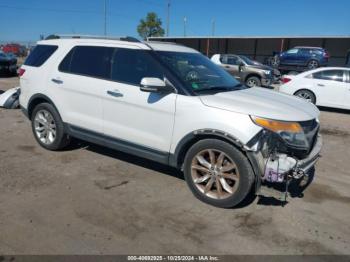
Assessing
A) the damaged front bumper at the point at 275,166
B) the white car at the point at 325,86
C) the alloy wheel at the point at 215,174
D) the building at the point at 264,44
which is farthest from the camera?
the building at the point at 264,44

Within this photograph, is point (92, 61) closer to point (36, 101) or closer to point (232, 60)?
point (36, 101)

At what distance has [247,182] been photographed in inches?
140

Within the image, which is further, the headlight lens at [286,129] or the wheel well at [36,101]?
the wheel well at [36,101]

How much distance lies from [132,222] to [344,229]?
7.29ft

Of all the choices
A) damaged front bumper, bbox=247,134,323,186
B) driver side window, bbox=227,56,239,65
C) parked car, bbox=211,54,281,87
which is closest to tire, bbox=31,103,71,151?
damaged front bumper, bbox=247,134,323,186

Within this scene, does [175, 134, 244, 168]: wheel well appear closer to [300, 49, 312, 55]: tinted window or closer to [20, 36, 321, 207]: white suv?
[20, 36, 321, 207]: white suv

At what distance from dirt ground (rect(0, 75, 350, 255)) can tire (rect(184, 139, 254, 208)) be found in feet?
0.46

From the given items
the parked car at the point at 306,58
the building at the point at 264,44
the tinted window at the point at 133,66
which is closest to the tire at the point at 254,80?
the parked car at the point at 306,58

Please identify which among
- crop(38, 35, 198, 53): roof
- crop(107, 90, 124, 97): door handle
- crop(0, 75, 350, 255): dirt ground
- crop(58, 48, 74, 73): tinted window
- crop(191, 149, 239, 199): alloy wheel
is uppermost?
crop(38, 35, 198, 53): roof

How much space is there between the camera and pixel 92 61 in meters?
4.78

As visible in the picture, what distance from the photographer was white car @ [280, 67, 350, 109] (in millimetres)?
10500

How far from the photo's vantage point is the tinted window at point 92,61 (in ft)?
15.1

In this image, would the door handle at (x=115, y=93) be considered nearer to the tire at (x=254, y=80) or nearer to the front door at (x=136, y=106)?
the front door at (x=136, y=106)

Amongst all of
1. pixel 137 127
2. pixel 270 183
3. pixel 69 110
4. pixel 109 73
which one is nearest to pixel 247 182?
pixel 270 183
